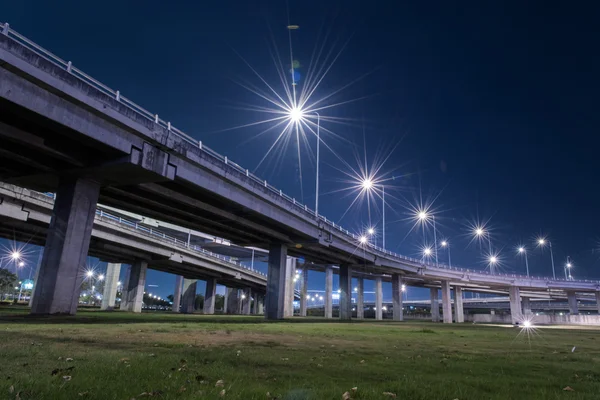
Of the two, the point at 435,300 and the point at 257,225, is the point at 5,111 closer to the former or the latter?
the point at 257,225

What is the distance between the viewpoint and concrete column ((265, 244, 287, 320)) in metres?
49.3

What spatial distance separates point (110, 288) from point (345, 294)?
148 feet

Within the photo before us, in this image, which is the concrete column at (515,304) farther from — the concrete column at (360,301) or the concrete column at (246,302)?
the concrete column at (246,302)

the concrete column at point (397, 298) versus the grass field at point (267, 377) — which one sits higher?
the concrete column at point (397, 298)

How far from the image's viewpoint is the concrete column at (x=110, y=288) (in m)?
73.7

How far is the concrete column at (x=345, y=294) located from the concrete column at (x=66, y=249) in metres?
49.6

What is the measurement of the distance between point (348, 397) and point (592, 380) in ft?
17.0

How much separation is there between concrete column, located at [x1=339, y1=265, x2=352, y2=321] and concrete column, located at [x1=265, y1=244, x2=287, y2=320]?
2176cm

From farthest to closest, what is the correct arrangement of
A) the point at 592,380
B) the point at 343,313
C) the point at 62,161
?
the point at 343,313
the point at 62,161
the point at 592,380

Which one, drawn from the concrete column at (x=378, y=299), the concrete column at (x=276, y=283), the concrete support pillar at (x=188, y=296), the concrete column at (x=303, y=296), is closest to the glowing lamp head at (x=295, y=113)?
the concrete column at (x=276, y=283)

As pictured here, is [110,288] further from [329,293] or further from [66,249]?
[66,249]

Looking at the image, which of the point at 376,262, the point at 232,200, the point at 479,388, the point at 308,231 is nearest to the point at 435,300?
the point at 376,262

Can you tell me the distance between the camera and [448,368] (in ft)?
25.5

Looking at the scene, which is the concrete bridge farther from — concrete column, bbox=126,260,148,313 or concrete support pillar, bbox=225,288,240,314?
concrete support pillar, bbox=225,288,240,314
